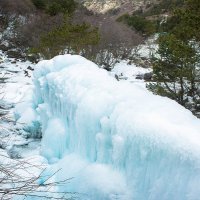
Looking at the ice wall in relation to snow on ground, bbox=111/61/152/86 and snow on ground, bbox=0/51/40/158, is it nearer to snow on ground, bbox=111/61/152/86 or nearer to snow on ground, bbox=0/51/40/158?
snow on ground, bbox=0/51/40/158

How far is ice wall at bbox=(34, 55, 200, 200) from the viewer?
5359mm

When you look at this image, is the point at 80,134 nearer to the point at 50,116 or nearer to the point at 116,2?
the point at 50,116

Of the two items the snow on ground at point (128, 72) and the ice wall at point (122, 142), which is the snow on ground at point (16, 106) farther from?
the snow on ground at point (128, 72)

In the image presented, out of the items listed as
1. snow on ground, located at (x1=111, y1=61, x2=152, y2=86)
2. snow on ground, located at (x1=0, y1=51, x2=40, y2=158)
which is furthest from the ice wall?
snow on ground, located at (x1=111, y1=61, x2=152, y2=86)

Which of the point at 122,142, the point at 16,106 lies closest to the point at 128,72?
the point at 16,106

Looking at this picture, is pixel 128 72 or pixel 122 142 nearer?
pixel 122 142

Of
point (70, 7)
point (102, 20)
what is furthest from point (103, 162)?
point (70, 7)

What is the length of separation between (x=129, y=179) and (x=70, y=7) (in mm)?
28178

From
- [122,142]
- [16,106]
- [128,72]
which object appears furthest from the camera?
[128,72]

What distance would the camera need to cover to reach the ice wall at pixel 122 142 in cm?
536

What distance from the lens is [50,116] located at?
10594 mm

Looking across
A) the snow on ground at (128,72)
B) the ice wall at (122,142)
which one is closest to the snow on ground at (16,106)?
the ice wall at (122,142)

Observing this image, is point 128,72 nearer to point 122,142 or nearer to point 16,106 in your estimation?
point 16,106

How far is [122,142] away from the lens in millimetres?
6234
